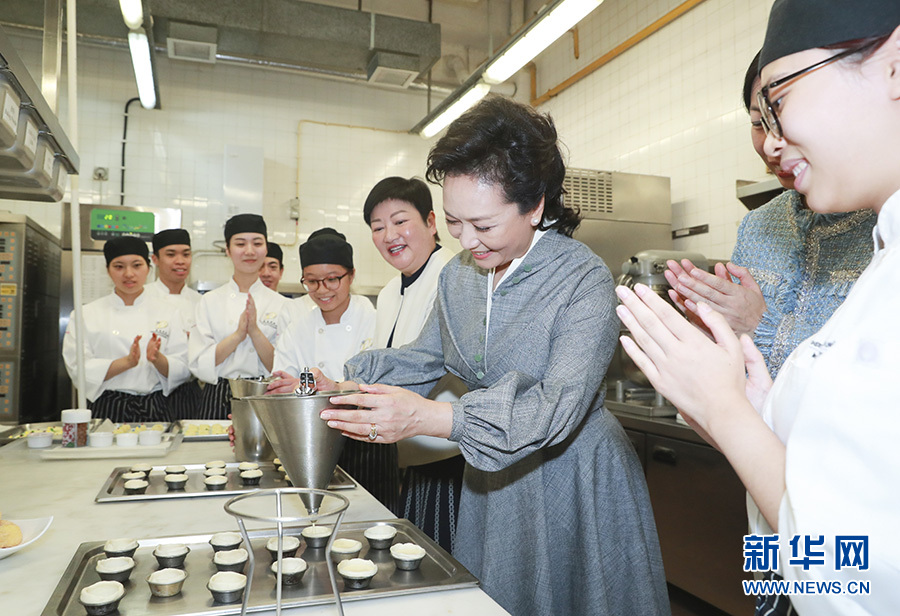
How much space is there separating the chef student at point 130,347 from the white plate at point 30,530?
2.33 metres

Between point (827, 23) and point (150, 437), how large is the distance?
6.62 ft

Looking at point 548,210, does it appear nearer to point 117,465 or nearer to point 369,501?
point 369,501

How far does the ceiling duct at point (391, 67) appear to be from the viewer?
471 centimetres

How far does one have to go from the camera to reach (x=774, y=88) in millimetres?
778

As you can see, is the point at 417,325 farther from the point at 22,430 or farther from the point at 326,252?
the point at 22,430

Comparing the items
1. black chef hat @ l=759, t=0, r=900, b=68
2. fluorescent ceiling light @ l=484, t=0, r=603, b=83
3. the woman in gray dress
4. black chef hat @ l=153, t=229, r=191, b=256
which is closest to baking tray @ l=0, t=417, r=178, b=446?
the woman in gray dress

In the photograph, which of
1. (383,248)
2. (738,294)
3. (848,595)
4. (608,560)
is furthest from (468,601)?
(383,248)

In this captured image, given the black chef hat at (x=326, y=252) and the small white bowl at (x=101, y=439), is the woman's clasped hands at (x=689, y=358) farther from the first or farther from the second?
the black chef hat at (x=326, y=252)

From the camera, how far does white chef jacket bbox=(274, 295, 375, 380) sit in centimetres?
286

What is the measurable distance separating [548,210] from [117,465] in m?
1.40

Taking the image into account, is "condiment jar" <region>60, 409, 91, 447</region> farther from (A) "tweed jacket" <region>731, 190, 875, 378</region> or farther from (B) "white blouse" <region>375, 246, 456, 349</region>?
(A) "tweed jacket" <region>731, 190, 875, 378</region>

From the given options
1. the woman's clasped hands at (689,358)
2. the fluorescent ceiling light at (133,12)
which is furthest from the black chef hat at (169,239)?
the woman's clasped hands at (689,358)

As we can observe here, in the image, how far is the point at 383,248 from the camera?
7.66ft

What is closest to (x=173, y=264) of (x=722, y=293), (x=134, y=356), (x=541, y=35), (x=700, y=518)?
(x=134, y=356)
